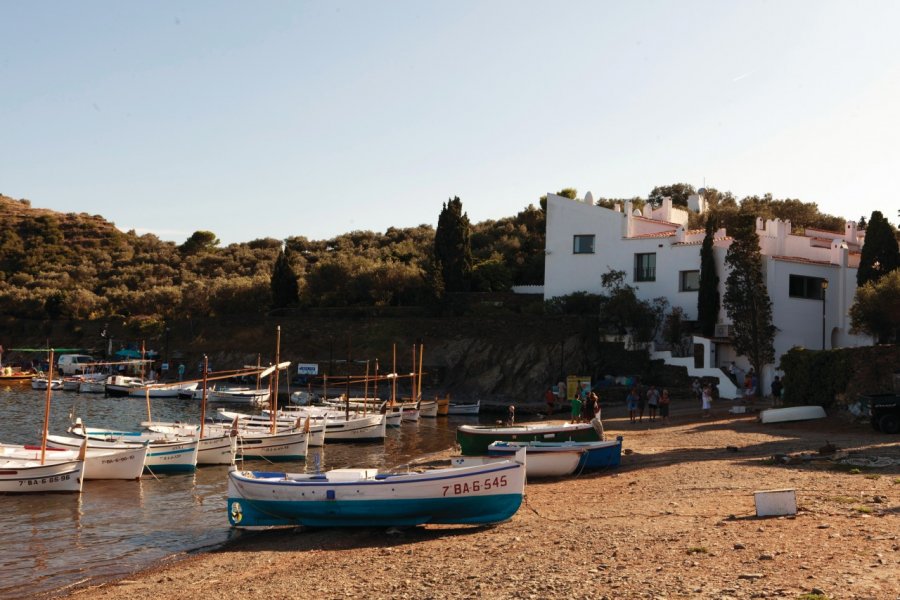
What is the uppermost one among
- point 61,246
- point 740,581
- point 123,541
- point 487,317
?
point 61,246

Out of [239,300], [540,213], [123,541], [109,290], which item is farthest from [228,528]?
[109,290]

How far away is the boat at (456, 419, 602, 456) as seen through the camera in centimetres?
2819

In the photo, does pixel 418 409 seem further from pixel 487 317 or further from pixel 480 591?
pixel 480 591

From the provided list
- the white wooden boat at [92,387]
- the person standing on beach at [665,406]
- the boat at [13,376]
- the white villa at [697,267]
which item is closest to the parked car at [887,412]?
the person standing on beach at [665,406]

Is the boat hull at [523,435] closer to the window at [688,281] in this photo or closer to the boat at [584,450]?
the boat at [584,450]

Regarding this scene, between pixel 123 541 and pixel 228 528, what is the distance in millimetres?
2440

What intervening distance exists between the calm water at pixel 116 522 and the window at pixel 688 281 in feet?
79.8

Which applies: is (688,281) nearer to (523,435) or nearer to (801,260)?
(801,260)

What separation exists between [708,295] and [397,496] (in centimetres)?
3843

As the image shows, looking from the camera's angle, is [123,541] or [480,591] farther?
[123,541]

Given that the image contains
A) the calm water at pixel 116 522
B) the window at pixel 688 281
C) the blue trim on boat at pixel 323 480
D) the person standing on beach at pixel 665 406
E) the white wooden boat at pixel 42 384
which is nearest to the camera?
the calm water at pixel 116 522

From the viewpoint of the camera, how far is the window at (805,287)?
51562 millimetres

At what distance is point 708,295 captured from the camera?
172 ft

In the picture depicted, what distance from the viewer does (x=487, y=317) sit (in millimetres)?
63562
